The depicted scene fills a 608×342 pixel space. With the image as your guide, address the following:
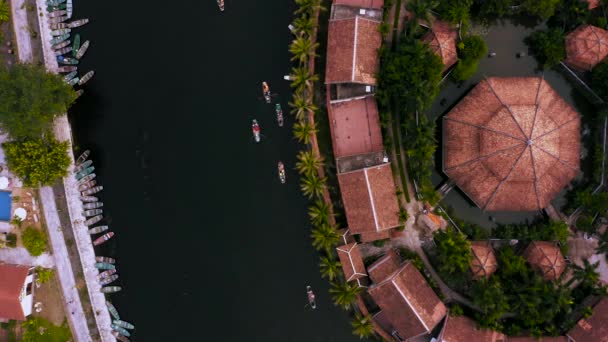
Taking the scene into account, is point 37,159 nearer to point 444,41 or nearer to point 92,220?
point 92,220

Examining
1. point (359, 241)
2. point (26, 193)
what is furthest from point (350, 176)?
point (26, 193)

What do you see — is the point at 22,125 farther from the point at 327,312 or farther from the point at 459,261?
the point at 459,261

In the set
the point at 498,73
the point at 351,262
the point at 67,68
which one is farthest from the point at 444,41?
the point at 67,68

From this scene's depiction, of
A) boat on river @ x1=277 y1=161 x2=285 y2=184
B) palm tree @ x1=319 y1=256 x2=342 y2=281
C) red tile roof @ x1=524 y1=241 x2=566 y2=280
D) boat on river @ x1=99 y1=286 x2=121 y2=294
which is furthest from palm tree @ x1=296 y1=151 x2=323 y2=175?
boat on river @ x1=99 y1=286 x2=121 y2=294

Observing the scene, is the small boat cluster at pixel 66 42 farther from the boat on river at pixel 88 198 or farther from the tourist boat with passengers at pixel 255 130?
the tourist boat with passengers at pixel 255 130

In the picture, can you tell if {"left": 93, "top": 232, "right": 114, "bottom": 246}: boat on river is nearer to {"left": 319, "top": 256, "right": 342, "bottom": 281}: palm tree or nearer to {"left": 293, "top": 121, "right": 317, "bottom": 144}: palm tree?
{"left": 293, "top": 121, "right": 317, "bottom": 144}: palm tree
